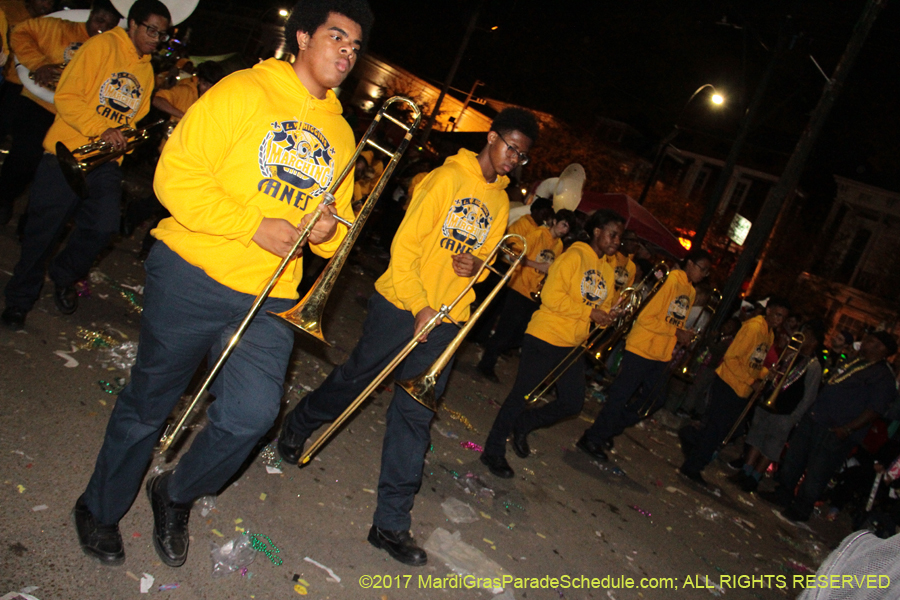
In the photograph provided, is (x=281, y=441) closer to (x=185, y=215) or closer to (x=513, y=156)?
(x=185, y=215)

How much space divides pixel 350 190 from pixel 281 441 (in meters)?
1.90

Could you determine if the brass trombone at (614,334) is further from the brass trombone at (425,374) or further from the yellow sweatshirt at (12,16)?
the yellow sweatshirt at (12,16)

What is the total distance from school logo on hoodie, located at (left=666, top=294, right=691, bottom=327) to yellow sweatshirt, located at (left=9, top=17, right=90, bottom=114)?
6.21 m

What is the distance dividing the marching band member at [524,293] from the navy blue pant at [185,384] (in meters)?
5.59

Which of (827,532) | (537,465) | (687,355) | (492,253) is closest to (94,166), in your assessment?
(492,253)

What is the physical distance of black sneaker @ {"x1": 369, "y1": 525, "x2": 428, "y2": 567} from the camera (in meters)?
3.35

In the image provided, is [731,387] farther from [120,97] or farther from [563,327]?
[120,97]

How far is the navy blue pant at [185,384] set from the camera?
96.5 inches

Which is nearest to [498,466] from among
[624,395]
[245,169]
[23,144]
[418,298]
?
[624,395]

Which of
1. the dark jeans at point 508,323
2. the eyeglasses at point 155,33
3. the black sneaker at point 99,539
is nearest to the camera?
the black sneaker at point 99,539

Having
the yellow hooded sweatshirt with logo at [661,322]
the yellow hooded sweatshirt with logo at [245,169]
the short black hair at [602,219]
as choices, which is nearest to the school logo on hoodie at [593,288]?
the short black hair at [602,219]

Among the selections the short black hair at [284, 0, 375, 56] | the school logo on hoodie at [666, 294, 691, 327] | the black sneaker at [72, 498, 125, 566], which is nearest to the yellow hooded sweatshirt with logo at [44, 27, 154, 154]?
the short black hair at [284, 0, 375, 56]

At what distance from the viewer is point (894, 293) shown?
3303cm

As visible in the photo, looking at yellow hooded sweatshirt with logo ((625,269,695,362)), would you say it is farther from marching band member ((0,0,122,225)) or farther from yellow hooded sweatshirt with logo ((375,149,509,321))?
marching band member ((0,0,122,225))
